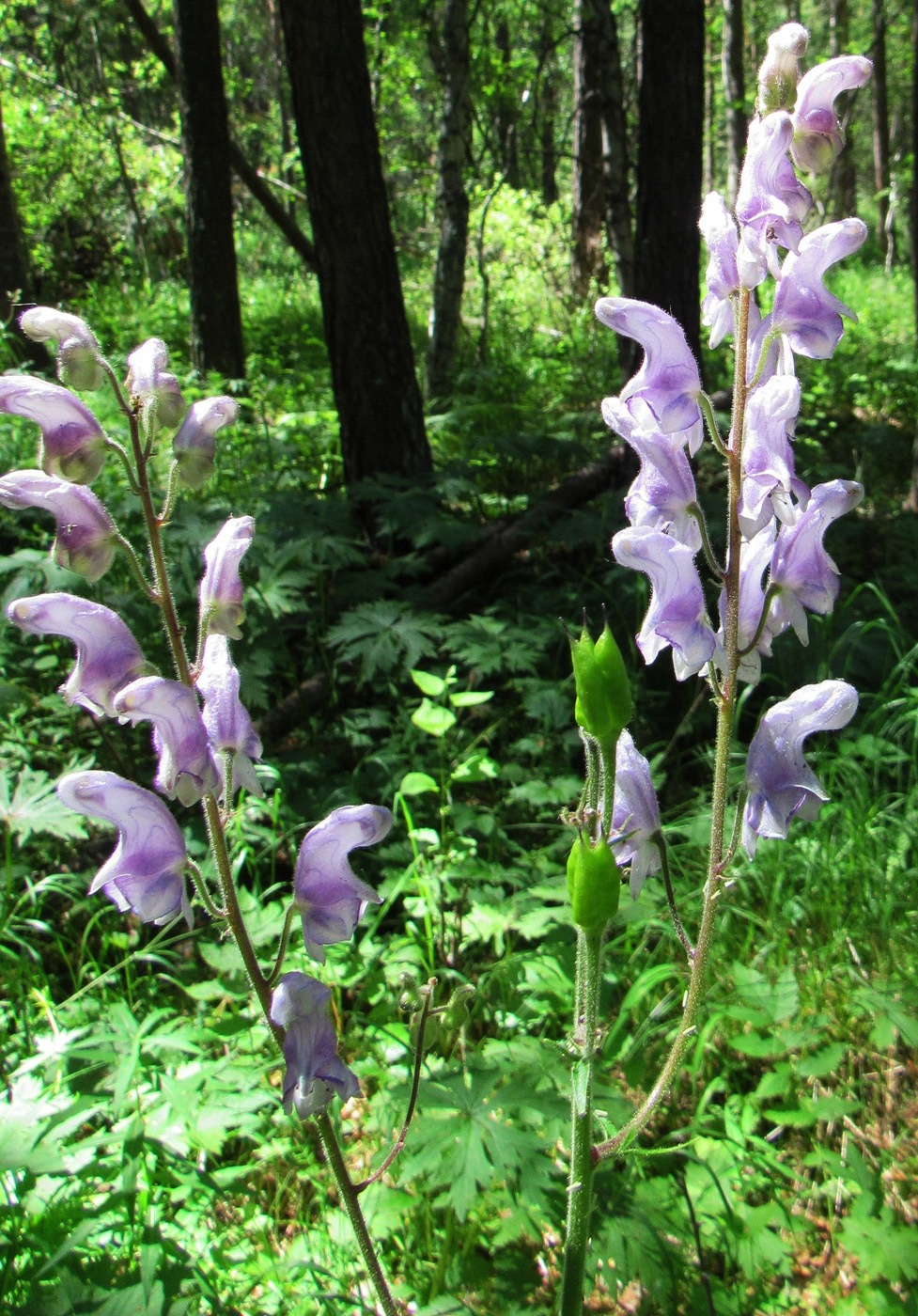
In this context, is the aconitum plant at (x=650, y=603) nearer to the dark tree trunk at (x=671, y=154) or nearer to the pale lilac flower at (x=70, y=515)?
the pale lilac flower at (x=70, y=515)

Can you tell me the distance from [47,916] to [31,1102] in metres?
1.35

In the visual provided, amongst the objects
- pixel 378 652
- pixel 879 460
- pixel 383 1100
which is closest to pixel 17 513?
pixel 378 652

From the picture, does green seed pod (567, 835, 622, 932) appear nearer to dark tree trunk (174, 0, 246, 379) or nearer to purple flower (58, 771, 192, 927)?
purple flower (58, 771, 192, 927)

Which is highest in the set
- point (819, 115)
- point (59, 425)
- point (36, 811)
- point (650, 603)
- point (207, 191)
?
point (207, 191)

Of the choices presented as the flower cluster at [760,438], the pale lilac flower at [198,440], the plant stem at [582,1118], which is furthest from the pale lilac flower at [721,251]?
the plant stem at [582,1118]

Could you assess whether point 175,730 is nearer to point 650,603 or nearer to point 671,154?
point 650,603

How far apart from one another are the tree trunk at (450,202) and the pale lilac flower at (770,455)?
20.8ft

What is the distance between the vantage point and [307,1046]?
1125 mm

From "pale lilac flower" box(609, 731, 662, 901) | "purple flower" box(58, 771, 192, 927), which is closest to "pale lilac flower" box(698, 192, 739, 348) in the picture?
"pale lilac flower" box(609, 731, 662, 901)

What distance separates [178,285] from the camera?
13391mm

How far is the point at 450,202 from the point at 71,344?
6262 millimetres

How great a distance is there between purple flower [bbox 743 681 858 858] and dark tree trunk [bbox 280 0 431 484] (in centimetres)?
360

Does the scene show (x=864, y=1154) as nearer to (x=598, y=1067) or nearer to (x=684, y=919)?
(x=598, y=1067)

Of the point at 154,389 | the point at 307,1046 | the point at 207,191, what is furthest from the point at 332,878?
the point at 207,191
